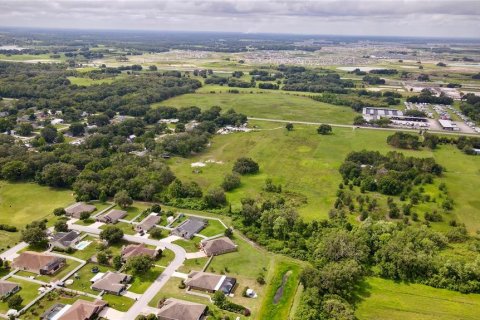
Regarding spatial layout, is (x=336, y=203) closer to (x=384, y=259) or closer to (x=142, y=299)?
(x=384, y=259)

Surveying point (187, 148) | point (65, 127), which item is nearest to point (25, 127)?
point (65, 127)

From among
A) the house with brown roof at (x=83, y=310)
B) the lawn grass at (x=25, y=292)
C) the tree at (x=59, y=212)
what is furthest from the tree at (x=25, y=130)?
the house with brown roof at (x=83, y=310)

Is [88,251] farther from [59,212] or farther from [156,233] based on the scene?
[59,212]

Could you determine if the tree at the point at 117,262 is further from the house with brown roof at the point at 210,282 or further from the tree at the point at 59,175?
the tree at the point at 59,175

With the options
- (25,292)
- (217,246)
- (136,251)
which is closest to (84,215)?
(136,251)

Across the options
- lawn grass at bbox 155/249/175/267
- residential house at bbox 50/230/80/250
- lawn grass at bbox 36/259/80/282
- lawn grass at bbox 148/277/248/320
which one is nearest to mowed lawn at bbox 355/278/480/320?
lawn grass at bbox 148/277/248/320
